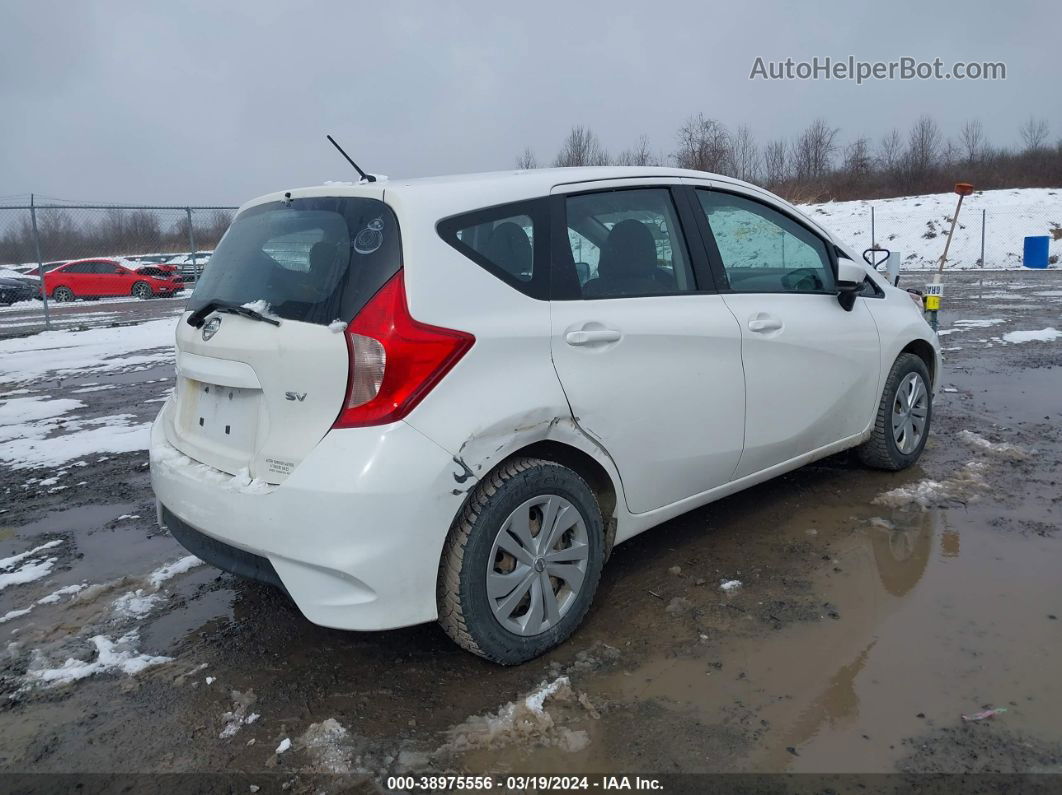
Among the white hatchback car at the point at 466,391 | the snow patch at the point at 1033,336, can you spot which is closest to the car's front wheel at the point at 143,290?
the snow patch at the point at 1033,336

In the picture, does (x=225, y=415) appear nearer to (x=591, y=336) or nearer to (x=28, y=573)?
(x=591, y=336)

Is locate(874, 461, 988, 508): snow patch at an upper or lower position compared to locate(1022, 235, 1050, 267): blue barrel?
lower

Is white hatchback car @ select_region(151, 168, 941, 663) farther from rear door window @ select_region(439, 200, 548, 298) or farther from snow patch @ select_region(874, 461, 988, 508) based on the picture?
snow patch @ select_region(874, 461, 988, 508)

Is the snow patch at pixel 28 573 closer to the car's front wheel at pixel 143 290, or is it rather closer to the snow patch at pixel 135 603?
the snow patch at pixel 135 603

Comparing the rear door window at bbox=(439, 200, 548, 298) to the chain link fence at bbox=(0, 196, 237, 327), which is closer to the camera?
the rear door window at bbox=(439, 200, 548, 298)

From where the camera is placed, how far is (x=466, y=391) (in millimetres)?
2535

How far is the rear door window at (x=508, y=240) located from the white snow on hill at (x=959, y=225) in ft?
90.0

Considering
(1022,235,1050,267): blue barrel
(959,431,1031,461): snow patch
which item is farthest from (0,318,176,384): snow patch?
(1022,235,1050,267): blue barrel

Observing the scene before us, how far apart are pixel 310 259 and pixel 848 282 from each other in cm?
270

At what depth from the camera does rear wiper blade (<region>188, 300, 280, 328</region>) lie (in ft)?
8.86

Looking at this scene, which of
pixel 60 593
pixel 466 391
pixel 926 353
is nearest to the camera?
pixel 466 391

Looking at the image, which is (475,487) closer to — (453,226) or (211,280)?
(453,226)

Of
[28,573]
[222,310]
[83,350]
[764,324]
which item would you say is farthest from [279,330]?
[83,350]

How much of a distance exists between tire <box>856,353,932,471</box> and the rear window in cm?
308
